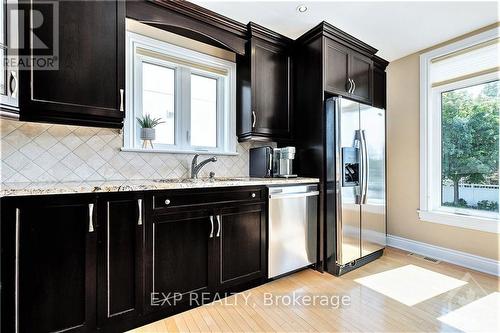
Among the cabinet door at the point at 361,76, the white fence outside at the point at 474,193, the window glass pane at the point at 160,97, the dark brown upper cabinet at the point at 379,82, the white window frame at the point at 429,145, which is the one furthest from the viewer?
the dark brown upper cabinet at the point at 379,82

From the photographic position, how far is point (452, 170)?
2906 millimetres

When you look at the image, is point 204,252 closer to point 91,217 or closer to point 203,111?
point 91,217

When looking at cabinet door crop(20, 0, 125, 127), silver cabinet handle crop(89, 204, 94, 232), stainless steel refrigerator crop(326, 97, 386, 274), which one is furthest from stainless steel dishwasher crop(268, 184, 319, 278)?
cabinet door crop(20, 0, 125, 127)

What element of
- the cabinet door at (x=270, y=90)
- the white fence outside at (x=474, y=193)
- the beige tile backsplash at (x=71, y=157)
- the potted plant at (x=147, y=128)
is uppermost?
the cabinet door at (x=270, y=90)

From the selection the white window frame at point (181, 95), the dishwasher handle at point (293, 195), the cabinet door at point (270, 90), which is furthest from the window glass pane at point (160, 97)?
the dishwasher handle at point (293, 195)

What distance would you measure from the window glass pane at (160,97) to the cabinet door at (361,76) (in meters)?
2.00

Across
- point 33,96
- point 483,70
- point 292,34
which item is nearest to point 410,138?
point 483,70

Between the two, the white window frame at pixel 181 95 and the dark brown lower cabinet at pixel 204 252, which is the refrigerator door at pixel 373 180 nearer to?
the dark brown lower cabinet at pixel 204 252

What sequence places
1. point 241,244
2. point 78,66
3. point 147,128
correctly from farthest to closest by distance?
1. point 147,128
2. point 241,244
3. point 78,66

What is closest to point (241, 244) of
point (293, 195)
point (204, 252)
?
point (204, 252)

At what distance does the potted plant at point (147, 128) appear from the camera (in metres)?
2.22

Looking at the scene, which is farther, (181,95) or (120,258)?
(181,95)

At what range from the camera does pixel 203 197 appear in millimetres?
1823

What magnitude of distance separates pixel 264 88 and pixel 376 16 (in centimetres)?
129
